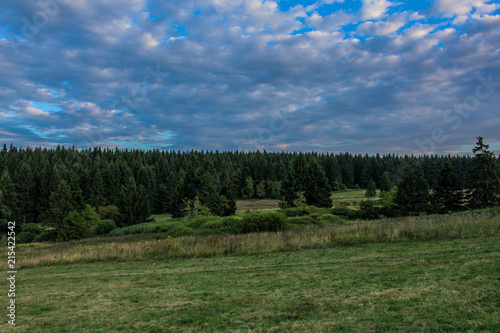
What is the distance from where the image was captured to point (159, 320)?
558 centimetres

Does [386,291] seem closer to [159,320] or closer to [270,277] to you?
[270,277]

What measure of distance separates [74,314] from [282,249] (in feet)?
28.2

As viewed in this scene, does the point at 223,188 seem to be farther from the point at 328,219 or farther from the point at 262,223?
the point at 262,223

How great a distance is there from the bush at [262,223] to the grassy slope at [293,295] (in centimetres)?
950

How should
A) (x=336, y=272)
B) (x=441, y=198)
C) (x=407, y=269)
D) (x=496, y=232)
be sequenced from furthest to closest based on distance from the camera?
1. (x=441, y=198)
2. (x=496, y=232)
3. (x=336, y=272)
4. (x=407, y=269)

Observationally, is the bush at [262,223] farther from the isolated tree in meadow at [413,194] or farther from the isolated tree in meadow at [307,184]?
the isolated tree in meadow at [307,184]

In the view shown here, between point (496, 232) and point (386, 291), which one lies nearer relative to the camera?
point (386, 291)

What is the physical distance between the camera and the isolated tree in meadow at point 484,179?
38156mm

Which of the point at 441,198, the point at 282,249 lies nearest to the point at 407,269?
the point at 282,249

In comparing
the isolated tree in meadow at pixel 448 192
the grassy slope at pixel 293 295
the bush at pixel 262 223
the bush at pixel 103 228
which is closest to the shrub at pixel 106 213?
the bush at pixel 103 228

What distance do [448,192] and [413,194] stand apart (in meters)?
5.84

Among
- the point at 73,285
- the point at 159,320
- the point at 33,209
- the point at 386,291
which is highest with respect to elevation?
the point at 386,291

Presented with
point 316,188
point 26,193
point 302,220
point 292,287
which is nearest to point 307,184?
point 316,188

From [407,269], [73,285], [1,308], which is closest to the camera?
[1,308]
